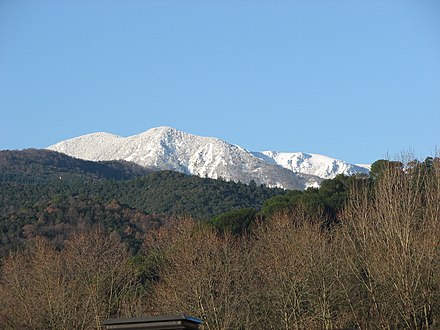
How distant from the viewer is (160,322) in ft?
33.7

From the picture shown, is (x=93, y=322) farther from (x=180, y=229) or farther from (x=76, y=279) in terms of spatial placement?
(x=180, y=229)

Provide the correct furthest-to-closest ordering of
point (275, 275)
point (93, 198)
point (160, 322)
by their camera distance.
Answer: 1. point (93, 198)
2. point (275, 275)
3. point (160, 322)

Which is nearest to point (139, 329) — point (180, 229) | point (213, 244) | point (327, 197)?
point (213, 244)

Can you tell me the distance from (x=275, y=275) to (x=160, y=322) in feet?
88.4

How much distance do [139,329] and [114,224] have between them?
57611mm

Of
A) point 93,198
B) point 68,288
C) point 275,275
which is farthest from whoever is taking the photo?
point 93,198

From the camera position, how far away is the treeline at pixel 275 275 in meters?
29.3

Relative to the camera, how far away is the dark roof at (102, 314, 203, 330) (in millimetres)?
10180

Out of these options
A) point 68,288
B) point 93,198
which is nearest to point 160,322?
point 68,288

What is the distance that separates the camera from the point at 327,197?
185 ft

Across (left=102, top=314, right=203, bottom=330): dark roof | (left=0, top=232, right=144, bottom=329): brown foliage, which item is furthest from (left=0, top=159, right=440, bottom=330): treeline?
(left=102, top=314, right=203, bottom=330): dark roof

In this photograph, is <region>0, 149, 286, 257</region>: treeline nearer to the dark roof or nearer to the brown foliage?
the brown foliage

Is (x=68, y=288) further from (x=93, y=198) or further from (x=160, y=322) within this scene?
(x=93, y=198)

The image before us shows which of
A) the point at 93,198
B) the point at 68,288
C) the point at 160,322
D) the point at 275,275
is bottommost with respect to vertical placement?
the point at 68,288
